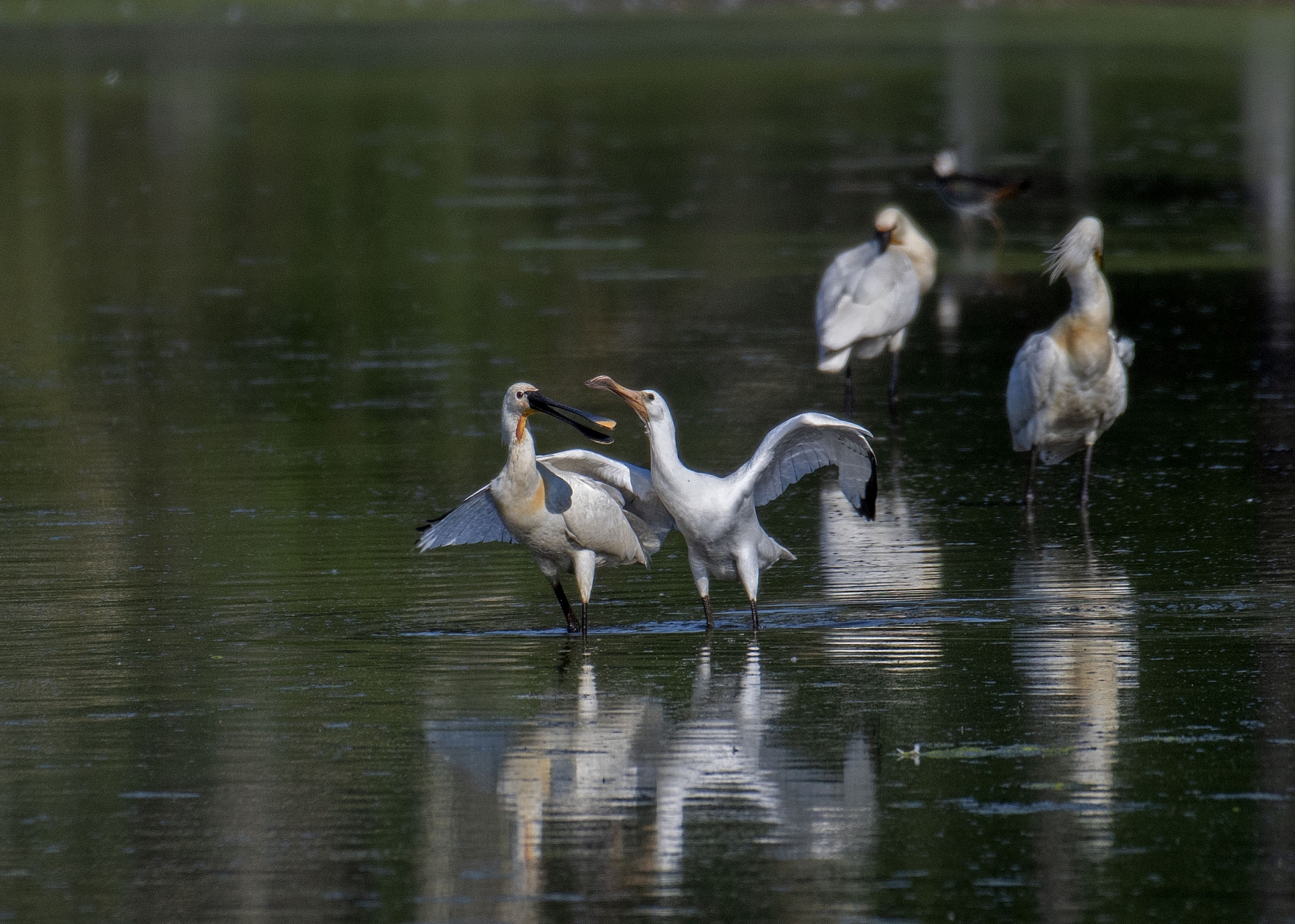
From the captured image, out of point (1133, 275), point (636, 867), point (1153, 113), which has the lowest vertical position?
point (636, 867)

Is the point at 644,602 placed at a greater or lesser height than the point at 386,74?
lesser

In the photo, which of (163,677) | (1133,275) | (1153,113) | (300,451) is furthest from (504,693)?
(1153,113)

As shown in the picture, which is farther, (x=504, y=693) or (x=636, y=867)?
(x=504, y=693)

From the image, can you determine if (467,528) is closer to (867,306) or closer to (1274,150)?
(867,306)

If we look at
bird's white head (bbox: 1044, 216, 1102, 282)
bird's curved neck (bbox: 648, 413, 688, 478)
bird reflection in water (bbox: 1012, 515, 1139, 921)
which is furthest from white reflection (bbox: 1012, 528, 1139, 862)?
bird's white head (bbox: 1044, 216, 1102, 282)

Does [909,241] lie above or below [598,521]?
above

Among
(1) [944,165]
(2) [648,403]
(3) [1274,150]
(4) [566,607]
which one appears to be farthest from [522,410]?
(3) [1274,150]

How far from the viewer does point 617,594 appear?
1143cm

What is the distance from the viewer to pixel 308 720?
29.4 feet

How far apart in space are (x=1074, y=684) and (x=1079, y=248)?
4508 mm

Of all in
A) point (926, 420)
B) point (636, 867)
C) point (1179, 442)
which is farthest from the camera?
point (926, 420)

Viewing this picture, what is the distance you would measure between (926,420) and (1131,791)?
8.38 meters

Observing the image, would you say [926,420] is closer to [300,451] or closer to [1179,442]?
[1179,442]

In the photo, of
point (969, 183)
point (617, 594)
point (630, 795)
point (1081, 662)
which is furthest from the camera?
point (969, 183)
